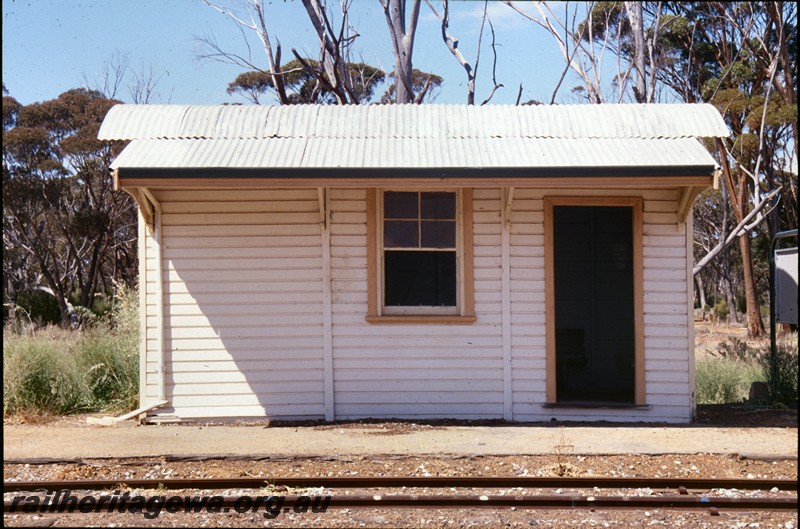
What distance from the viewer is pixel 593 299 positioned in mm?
11617

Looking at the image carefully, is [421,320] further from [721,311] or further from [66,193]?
[721,311]

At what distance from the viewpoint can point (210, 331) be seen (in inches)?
370

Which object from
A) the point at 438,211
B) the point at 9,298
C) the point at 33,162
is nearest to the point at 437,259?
the point at 438,211

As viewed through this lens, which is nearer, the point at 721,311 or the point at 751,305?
the point at 751,305

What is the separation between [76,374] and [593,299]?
7189mm

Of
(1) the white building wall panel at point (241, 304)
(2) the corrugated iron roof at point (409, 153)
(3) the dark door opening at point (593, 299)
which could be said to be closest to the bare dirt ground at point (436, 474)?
(1) the white building wall panel at point (241, 304)

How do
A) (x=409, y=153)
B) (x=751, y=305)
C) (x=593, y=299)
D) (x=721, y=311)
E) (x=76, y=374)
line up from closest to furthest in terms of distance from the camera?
(x=409, y=153) → (x=76, y=374) → (x=593, y=299) → (x=751, y=305) → (x=721, y=311)

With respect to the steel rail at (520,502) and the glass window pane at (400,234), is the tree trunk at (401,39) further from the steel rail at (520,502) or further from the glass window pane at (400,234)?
the steel rail at (520,502)

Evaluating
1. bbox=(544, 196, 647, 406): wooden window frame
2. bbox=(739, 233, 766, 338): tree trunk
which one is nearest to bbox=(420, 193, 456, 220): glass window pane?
bbox=(544, 196, 647, 406): wooden window frame

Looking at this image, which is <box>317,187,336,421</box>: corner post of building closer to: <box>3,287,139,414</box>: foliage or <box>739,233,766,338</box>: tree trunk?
<box>3,287,139,414</box>: foliage

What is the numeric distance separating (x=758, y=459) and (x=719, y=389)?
6.04 metres

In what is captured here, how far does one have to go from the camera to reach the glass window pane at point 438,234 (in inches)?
372

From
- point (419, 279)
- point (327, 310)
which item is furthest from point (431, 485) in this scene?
point (419, 279)

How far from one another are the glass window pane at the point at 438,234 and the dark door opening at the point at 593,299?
8.42 ft
